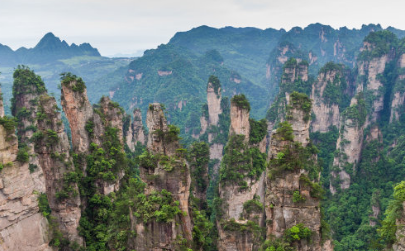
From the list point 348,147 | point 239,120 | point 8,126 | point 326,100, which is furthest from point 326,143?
point 8,126

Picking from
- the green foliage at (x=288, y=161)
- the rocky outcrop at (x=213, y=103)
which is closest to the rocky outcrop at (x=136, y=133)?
the rocky outcrop at (x=213, y=103)

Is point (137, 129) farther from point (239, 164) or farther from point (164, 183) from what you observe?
point (164, 183)

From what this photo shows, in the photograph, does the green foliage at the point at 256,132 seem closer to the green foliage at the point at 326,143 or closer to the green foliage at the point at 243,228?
the green foliage at the point at 243,228

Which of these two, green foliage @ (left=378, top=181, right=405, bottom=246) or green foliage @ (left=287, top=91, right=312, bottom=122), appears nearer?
green foliage @ (left=378, top=181, right=405, bottom=246)

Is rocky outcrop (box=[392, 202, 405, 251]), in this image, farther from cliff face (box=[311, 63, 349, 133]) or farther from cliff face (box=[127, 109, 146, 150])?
cliff face (box=[311, 63, 349, 133])

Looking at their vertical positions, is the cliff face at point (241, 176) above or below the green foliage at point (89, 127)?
below

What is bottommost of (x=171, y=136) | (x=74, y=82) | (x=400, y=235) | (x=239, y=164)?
(x=239, y=164)

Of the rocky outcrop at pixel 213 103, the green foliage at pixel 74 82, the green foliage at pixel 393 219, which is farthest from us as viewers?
the rocky outcrop at pixel 213 103

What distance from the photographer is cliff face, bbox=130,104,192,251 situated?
20.5 metres

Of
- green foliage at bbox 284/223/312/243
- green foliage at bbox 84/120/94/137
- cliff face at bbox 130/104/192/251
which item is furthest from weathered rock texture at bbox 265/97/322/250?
green foliage at bbox 84/120/94/137

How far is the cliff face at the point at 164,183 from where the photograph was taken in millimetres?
20547

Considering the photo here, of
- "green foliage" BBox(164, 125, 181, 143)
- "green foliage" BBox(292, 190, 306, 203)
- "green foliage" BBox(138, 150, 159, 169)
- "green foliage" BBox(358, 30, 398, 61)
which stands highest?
"green foliage" BBox(358, 30, 398, 61)

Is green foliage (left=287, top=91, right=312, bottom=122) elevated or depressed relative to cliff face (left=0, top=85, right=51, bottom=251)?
elevated

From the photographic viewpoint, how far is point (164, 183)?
2258 centimetres
